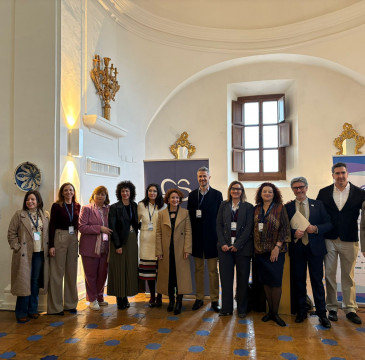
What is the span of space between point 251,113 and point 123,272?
5549mm

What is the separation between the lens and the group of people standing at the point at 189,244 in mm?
3869

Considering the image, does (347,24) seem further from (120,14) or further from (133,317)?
(133,317)

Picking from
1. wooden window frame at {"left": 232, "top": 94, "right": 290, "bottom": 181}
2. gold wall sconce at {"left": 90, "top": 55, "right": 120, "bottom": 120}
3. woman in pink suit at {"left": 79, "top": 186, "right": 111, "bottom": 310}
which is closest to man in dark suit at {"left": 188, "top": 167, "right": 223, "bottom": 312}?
woman in pink suit at {"left": 79, "top": 186, "right": 111, "bottom": 310}

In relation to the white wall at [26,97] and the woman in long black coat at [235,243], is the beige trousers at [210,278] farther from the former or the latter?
the white wall at [26,97]

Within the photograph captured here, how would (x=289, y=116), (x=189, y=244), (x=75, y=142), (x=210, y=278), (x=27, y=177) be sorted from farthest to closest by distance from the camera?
1. (x=289, y=116)
2. (x=75, y=142)
3. (x=27, y=177)
4. (x=210, y=278)
5. (x=189, y=244)

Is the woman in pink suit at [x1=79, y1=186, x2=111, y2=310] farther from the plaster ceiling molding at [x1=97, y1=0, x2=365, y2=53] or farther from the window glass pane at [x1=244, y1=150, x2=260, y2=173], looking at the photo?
the window glass pane at [x1=244, y1=150, x2=260, y2=173]

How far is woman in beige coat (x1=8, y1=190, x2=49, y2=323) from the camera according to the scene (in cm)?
398

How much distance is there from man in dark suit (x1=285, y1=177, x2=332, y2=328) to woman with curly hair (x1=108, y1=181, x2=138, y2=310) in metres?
1.81

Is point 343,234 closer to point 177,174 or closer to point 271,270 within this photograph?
point 271,270

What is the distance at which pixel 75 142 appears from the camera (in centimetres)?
478

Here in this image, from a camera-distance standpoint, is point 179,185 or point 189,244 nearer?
point 189,244

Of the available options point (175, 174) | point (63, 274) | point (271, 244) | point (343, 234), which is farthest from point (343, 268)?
point (63, 274)

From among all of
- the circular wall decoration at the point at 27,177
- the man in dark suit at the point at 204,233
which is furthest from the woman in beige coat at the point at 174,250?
the circular wall decoration at the point at 27,177

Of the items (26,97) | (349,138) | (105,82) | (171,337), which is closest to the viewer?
(171,337)
